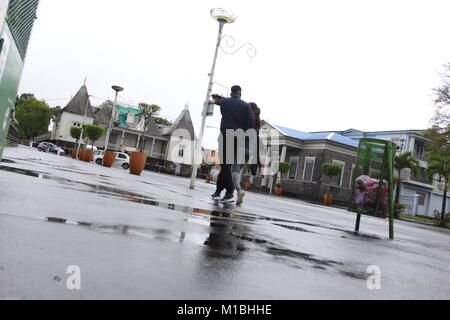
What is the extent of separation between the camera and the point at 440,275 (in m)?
3.02

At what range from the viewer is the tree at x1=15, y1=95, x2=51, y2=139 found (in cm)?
6950

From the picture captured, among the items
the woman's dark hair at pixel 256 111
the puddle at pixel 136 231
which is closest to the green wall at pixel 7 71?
the puddle at pixel 136 231

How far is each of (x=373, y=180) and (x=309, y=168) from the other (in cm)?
3158

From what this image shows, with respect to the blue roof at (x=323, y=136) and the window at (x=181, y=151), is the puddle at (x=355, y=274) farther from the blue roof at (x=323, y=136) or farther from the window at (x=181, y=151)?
the window at (x=181, y=151)

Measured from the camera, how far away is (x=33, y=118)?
229 feet

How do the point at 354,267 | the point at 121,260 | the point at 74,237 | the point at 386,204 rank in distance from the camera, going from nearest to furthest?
the point at 121,260
the point at 74,237
the point at 354,267
the point at 386,204

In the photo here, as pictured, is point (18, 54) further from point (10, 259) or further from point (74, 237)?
point (10, 259)

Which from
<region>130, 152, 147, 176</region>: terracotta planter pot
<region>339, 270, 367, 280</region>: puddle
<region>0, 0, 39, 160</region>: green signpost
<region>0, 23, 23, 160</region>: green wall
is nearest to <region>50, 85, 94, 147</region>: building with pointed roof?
<region>130, 152, 147, 176</region>: terracotta planter pot

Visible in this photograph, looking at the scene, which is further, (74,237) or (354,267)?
(354,267)

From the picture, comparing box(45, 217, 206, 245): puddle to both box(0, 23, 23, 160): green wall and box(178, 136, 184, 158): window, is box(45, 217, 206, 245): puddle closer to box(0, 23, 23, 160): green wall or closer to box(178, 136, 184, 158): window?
box(0, 23, 23, 160): green wall

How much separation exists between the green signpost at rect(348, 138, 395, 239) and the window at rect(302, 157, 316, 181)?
3068 cm

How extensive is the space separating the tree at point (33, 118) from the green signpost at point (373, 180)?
7356cm

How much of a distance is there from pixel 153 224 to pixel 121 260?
1282 millimetres
